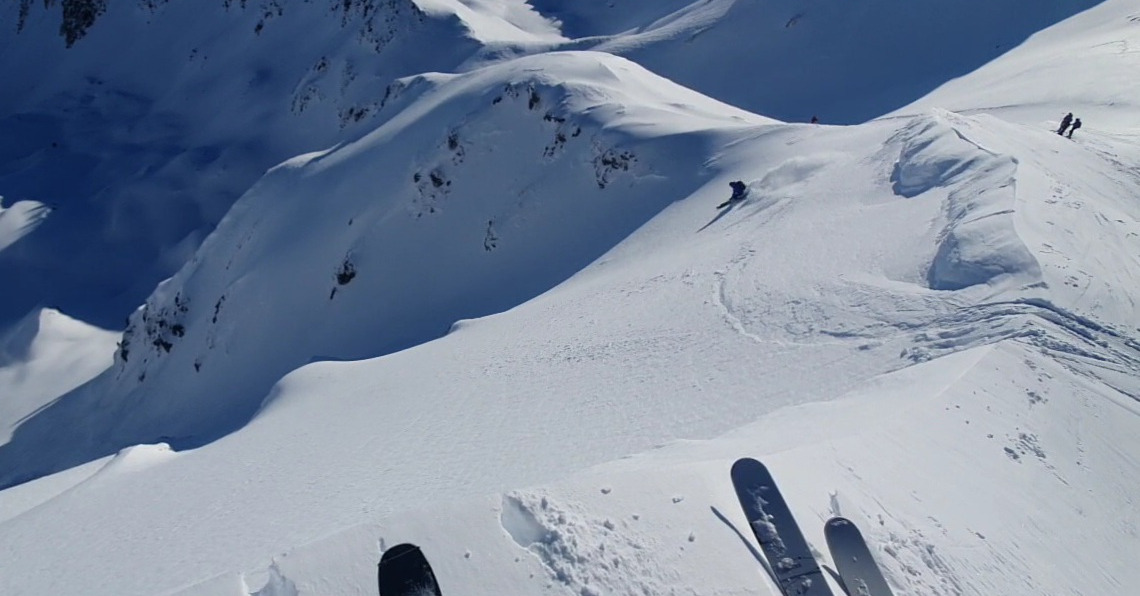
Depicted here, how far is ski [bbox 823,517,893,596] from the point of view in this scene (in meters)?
4.51

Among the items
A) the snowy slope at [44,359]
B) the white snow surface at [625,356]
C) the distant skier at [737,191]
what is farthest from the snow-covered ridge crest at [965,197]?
the snowy slope at [44,359]

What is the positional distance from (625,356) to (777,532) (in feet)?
20.0

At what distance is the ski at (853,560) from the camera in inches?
177

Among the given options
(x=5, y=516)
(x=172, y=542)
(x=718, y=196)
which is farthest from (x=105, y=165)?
(x=172, y=542)

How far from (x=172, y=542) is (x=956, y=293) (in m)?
8.65

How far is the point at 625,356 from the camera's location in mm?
10805

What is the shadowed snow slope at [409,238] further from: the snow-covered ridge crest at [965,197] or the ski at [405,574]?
the ski at [405,574]

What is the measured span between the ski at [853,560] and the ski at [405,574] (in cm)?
224

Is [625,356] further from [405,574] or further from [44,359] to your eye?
[44,359]

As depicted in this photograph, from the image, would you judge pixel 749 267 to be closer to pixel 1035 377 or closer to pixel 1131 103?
pixel 1035 377

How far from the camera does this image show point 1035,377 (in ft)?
22.7

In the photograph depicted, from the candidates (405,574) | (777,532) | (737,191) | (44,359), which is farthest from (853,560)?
(44,359)

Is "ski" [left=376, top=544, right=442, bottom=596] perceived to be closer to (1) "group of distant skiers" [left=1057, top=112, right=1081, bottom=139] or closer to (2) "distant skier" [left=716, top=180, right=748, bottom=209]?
(2) "distant skier" [left=716, top=180, right=748, bottom=209]

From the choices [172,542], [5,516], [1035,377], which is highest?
[5,516]
